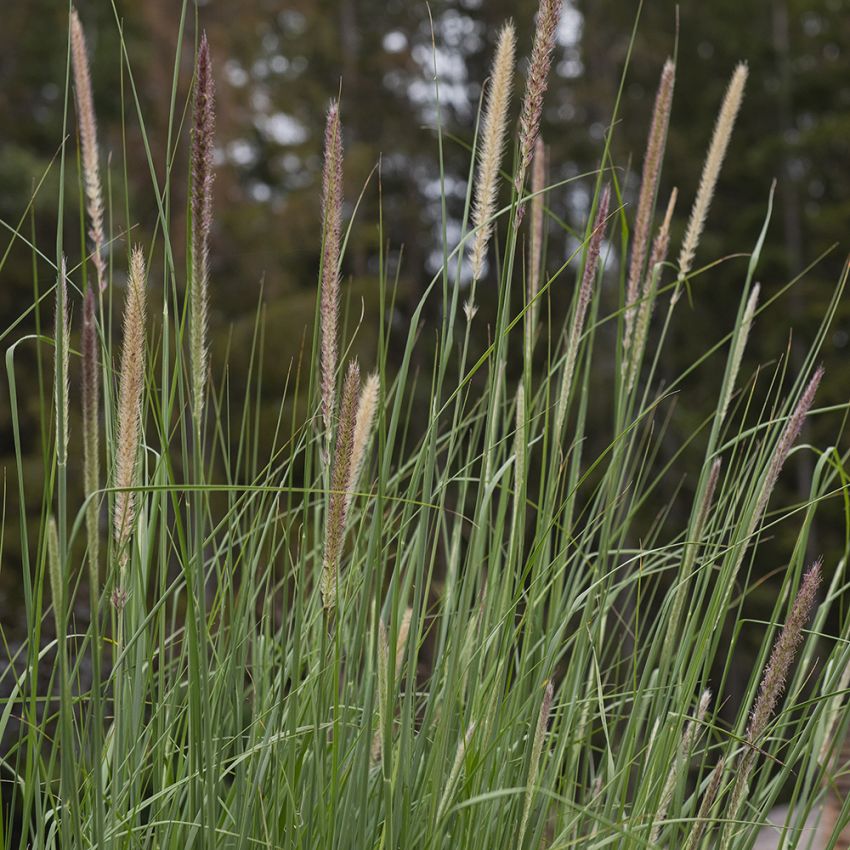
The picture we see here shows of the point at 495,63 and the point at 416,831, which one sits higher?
the point at 495,63

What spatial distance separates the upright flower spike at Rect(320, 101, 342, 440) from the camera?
3.33 ft

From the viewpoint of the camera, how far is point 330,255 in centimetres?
102

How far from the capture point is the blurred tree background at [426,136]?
1306cm

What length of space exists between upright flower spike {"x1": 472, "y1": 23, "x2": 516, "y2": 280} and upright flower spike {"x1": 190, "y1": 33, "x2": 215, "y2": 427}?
370mm

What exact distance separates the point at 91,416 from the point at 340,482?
8.7 inches

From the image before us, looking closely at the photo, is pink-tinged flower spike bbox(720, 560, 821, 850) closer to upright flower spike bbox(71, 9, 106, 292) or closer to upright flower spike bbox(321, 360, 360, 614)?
upright flower spike bbox(321, 360, 360, 614)

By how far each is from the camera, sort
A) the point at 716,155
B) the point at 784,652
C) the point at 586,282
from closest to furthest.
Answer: the point at 784,652
the point at 586,282
the point at 716,155

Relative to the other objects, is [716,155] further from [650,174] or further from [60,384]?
[60,384]

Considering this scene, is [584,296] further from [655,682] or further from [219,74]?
[219,74]

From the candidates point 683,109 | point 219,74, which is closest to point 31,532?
point 219,74

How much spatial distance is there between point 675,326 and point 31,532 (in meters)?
11.4

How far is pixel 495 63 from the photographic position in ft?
4.03

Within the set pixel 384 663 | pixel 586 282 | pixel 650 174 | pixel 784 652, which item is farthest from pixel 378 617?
pixel 650 174

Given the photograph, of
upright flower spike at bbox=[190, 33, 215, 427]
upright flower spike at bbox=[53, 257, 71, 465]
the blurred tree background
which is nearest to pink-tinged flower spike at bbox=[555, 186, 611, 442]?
upright flower spike at bbox=[190, 33, 215, 427]
